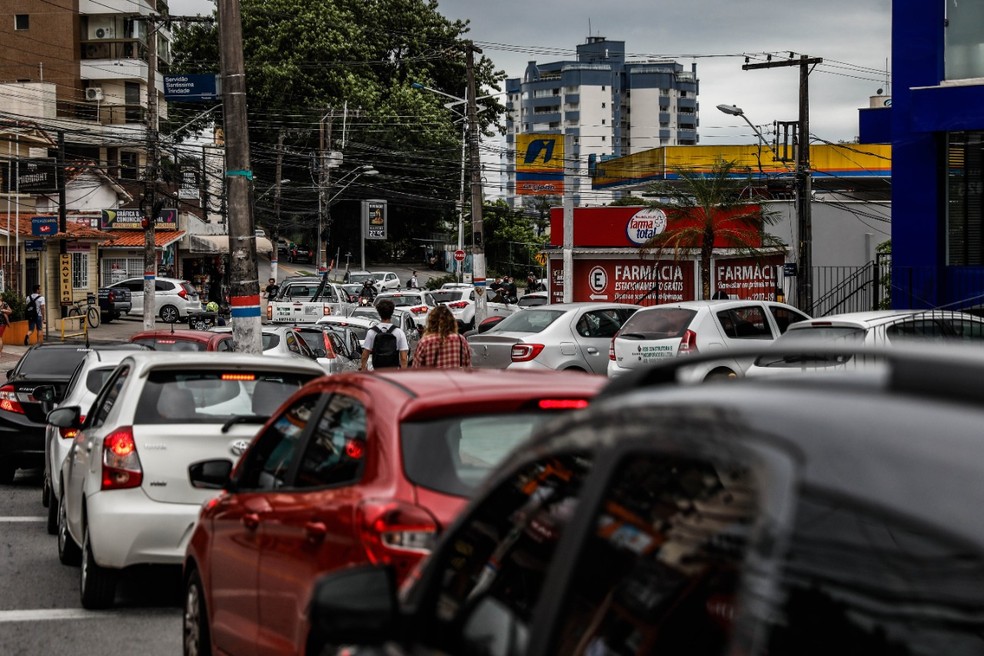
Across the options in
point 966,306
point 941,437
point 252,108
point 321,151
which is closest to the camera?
point 941,437

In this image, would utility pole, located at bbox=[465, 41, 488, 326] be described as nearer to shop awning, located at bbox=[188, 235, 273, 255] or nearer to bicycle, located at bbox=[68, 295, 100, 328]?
bicycle, located at bbox=[68, 295, 100, 328]

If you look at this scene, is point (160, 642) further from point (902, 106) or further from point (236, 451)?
point (902, 106)

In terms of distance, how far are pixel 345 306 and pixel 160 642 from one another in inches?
1445

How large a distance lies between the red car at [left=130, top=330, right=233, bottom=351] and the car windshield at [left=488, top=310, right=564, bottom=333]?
5.72 metres

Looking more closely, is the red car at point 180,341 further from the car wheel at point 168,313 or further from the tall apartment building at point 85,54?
the tall apartment building at point 85,54

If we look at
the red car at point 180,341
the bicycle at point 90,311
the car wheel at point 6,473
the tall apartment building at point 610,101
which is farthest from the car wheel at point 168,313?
the tall apartment building at point 610,101

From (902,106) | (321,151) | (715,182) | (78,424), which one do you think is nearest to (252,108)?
(321,151)

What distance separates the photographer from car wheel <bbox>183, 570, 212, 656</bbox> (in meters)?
6.25

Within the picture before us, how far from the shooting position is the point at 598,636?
94.6 inches

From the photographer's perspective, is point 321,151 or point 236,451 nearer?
point 236,451

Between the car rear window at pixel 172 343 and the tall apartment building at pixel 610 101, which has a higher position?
the tall apartment building at pixel 610 101

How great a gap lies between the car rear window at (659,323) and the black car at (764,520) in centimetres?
1730

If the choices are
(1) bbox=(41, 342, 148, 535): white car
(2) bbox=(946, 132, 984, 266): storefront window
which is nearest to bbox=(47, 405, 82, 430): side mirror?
(1) bbox=(41, 342, 148, 535): white car

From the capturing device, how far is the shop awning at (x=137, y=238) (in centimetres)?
6248
